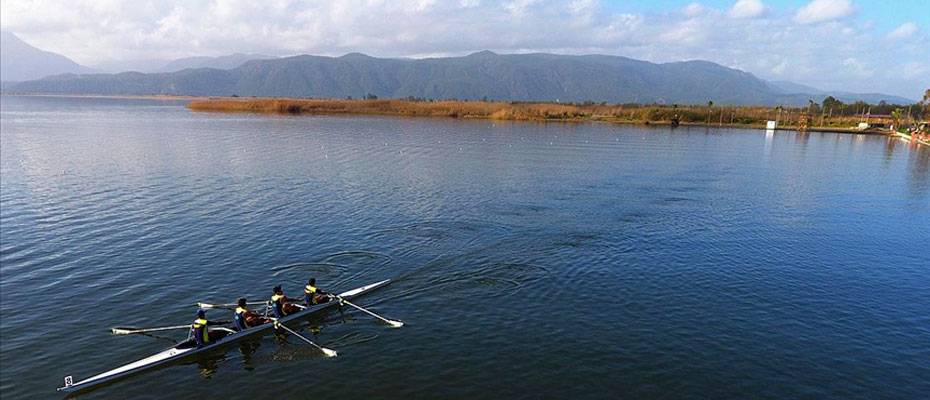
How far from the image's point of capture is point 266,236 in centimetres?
4100

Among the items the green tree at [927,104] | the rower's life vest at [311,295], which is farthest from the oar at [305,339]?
the green tree at [927,104]

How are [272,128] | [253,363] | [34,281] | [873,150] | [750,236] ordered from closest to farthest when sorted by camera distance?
1. [253,363]
2. [34,281]
3. [750,236]
4. [873,150]
5. [272,128]

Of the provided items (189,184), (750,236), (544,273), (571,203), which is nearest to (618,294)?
(544,273)

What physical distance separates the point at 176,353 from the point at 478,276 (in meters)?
17.2

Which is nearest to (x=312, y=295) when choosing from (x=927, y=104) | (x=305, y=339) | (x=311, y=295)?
(x=311, y=295)

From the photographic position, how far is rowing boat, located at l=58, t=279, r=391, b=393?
22103 mm

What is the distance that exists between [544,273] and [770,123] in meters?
160

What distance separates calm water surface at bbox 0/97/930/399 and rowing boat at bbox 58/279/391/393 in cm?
46

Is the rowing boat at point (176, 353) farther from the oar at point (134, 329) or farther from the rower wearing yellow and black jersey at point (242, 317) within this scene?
the oar at point (134, 329)

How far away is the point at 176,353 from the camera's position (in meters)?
24.2

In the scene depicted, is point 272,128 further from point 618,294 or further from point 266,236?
point 618,294

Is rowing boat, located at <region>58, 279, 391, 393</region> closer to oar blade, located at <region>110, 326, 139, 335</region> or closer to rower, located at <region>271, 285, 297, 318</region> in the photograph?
rower, located at <region>271, 285, 297, 318</region>

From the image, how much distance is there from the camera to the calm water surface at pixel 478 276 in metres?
23.9

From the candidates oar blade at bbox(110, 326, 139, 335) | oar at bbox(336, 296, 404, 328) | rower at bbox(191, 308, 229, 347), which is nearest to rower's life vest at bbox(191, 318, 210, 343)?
rower at bbox(191, 308, 229, 347)
